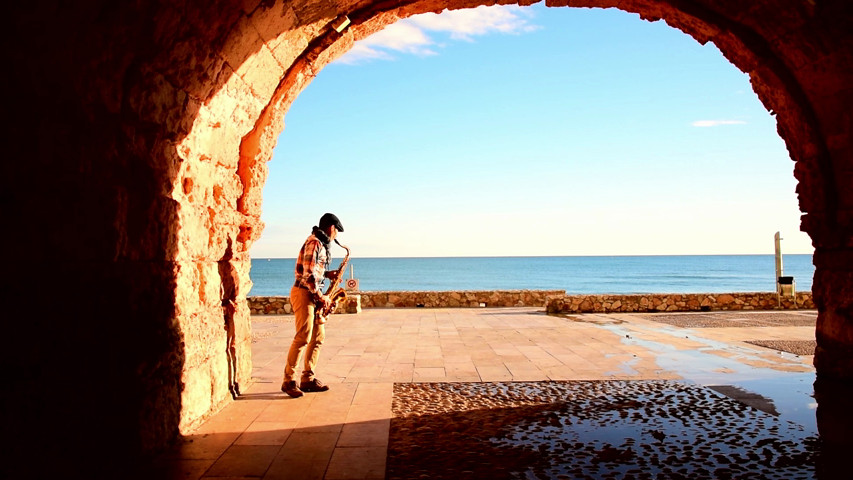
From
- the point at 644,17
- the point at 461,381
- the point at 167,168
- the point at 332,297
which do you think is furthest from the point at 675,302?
the point at 167,168

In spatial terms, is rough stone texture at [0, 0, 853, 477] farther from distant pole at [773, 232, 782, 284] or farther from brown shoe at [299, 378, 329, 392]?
distant pole at [773, 232, 782, 284]

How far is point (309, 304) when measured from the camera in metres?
5.39

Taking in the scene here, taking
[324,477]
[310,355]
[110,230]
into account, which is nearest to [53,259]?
[110,230]

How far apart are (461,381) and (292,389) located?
1.71 m

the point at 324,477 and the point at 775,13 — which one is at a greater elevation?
the point at 775,13

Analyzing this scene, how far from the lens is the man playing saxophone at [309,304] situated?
5.34 m

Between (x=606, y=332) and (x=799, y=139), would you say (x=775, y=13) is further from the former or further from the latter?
(x=606, y=332)

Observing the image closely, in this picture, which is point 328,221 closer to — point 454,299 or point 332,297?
point 332,297

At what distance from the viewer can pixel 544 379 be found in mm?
5887

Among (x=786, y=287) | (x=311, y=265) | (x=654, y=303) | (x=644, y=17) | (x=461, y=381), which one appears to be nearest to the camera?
(x=311, y=265)

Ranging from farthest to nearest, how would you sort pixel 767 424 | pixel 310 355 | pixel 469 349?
pixel 469 349, pixel 310 355, pixel 767 424

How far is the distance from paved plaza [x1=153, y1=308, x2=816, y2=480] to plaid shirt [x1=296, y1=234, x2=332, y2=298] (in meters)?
1.05

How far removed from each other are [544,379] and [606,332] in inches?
163

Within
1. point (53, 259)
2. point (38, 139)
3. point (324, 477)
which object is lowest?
point (324, 477)
